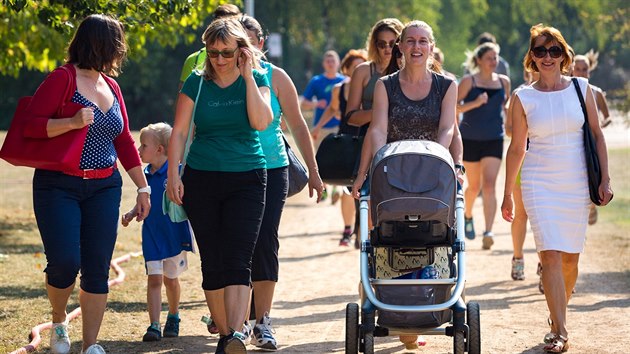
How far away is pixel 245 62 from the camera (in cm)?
697

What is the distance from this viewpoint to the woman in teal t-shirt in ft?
23.0

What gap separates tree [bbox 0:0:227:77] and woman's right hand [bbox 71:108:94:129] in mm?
2110

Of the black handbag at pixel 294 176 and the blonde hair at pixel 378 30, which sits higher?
the blonde hair at pixel 378 30

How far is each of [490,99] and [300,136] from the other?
590 cm

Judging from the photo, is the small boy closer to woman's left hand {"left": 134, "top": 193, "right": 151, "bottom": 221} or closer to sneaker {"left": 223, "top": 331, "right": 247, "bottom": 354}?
woman's left hand {"left": 134, "top": 193, "right": 151, "bottom": 221}

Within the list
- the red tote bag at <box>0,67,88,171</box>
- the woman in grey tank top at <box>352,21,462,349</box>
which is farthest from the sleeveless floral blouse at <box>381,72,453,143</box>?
the red tote bag at <box>0,67,88,171</box>

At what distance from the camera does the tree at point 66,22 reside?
9336 mm

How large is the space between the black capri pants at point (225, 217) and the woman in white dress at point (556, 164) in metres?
1.71

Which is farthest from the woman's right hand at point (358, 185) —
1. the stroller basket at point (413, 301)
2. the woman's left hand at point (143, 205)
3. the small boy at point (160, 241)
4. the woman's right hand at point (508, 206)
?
the small boy at point (160, 241)

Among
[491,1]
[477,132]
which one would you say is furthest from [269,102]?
[491,1]

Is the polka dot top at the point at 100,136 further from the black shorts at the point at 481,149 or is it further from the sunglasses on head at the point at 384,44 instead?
the black shorts at the point at 481,149

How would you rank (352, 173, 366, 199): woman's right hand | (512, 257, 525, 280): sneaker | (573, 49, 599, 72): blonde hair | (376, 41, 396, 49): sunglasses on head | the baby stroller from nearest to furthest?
the baby stroller, (352, 173, 366, 199): woman's right hand, (376, 41, 396, 49): sunglasses on head, (512, 257, 525, 280): sneaker, (573, 49, 599, 72): blonde hair

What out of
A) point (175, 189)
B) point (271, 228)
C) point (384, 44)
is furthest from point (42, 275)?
point (175, 189)

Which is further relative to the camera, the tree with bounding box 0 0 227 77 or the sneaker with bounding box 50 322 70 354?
the tree with bounding box 0 0 227 77
